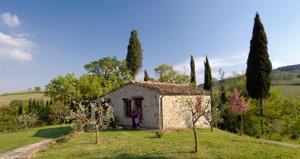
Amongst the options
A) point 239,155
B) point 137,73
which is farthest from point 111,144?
point 137,73

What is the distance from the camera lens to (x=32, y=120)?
39.9 m

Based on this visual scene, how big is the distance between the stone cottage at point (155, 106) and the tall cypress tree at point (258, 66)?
6499mm

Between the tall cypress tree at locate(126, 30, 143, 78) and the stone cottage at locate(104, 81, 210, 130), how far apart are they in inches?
881

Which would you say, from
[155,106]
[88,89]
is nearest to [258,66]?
[155,106]

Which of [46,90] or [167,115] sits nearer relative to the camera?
[167,115]

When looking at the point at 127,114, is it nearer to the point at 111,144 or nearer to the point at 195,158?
the point at 111,144

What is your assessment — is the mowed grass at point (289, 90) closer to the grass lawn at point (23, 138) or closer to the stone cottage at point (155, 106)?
the stone cottage at point (155, 106)

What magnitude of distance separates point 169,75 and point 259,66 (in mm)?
31817

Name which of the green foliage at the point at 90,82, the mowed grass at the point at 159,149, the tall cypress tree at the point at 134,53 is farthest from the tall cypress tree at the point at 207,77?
the mowed grass at the point at 159,149

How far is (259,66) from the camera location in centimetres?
3027

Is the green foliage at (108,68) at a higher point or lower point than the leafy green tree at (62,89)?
higher

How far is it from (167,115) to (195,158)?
11.0 meters

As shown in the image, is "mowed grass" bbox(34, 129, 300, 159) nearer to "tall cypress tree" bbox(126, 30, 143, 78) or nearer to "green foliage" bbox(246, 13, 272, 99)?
"green foliage" bbox(246, 13, 272, 99)

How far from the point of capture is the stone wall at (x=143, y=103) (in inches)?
946
